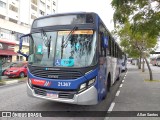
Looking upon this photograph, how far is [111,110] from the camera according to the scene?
22.1 ft

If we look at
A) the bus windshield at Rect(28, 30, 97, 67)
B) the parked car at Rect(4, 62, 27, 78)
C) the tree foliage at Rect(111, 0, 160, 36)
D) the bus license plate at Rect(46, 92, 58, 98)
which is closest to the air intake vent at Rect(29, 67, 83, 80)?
the bus windshield at Rect(28, 30, 97, 67)

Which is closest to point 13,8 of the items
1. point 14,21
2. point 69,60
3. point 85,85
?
point 14,21

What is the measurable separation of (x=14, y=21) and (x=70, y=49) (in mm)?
41161

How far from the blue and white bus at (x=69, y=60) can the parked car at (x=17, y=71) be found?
1209 centimetres

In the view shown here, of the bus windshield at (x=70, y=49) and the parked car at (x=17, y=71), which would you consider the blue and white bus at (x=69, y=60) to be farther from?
the parked car at (x=17, y=71)

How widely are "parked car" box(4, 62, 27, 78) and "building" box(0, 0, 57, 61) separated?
15.2 meters

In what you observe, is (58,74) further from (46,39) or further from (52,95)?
(46,39)

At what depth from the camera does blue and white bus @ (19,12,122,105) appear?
574 cm

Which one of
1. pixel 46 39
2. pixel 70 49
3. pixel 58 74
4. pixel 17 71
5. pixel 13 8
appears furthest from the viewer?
pixel 13 8

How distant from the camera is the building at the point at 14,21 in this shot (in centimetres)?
3525

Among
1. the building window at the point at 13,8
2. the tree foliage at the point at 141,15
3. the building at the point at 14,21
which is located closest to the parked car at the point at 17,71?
the tree foliage at the point at 141,15

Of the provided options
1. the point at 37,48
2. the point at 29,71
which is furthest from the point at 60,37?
the point at 29,71

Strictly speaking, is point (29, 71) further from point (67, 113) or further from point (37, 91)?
point (67, 113)

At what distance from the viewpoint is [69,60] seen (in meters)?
5.89
